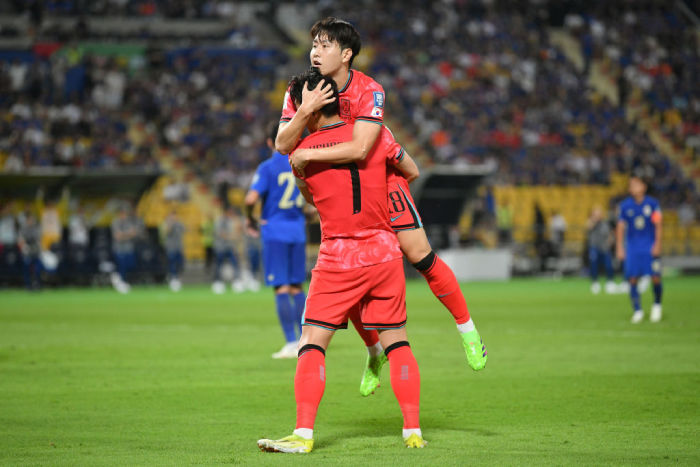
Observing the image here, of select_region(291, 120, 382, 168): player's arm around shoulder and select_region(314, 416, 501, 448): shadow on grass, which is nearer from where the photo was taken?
select_region(291, 120, 382, 168): player's arm around shoulder

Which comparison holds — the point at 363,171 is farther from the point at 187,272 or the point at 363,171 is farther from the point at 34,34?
the point at 34,34

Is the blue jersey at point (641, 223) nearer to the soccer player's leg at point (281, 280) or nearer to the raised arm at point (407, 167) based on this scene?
the soccer player's leg at point (281, 280)

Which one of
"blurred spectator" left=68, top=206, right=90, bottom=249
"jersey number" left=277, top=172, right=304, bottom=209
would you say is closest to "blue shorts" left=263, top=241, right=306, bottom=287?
"jersey number" left=277, top=172, right=304, bottom=209

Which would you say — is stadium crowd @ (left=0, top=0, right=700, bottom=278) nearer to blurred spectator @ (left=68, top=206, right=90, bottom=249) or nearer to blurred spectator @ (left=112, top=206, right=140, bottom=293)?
blurred spectator @ (left=68, top=206, right=90, bottom=249)

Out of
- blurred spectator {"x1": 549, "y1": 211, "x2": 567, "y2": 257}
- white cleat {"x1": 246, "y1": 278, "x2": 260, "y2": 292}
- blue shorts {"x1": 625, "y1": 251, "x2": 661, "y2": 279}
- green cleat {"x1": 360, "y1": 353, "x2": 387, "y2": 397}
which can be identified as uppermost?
green cleat {"x1": 360, "y1": 353, "x2": 387, "y2": 397}

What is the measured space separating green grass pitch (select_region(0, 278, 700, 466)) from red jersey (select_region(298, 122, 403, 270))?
3.81 feet

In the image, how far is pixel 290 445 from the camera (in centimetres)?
593

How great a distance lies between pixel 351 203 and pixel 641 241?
1191cm

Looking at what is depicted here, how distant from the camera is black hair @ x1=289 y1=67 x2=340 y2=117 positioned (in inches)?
230

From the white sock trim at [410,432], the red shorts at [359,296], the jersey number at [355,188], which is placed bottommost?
the white sock trim at [410,432]

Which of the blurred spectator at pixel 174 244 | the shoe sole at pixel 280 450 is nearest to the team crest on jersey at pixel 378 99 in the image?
the shoe sole at pixel 280 450

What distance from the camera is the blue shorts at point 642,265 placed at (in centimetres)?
1672

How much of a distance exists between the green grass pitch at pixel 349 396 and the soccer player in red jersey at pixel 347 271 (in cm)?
38

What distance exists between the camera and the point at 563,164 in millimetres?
39156
